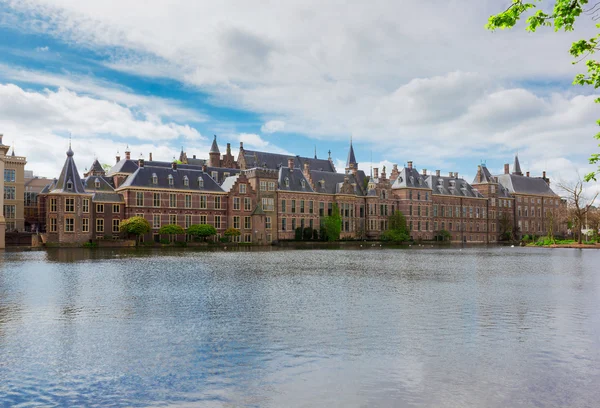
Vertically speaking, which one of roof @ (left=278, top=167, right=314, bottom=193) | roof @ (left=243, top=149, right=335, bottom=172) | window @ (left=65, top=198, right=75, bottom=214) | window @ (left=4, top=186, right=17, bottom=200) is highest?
roof @ (left=243, top=149, right=335, bottom=172)

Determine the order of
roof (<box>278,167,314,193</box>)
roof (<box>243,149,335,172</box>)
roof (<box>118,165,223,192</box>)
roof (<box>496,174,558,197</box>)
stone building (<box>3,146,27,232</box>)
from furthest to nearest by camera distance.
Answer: roof (<box>496,174,558,197</box>) < roof (<box>243,149,335,172</box>) < roof (<box>278,167,314,193</box>) < stone building (<box>3,146,27,232</box>) < roof (<box>118,165,223,192</box>)

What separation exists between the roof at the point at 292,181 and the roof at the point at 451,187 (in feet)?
94.0

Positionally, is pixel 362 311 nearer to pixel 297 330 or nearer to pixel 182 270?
pixel 297 330

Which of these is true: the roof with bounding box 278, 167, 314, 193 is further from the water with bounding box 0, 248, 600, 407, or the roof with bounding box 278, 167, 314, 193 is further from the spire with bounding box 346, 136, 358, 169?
the water with bounding box 0, 248, 600, 407

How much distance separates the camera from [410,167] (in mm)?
99812

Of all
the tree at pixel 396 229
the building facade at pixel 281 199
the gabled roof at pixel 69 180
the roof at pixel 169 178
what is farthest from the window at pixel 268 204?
the gabled roof at pixel 69 180

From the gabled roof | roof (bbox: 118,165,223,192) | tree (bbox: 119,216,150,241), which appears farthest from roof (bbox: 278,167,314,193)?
the gabled roof

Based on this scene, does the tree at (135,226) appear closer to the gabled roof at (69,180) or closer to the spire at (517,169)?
the gabled roof at (69,180)

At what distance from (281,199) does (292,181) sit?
14.1ft

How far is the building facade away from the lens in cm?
6781

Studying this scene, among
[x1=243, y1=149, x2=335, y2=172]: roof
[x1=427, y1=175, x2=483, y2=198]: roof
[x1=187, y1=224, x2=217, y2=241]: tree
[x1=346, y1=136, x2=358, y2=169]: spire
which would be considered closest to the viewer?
[x1=187, y1=224, x2=217, y2=241]: tree

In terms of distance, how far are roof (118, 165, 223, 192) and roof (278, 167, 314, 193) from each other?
11.6 metres

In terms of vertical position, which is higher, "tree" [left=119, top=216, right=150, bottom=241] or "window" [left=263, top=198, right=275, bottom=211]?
"window" [left=263, top=198, right=275, bottom=211]

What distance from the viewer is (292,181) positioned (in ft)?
279
